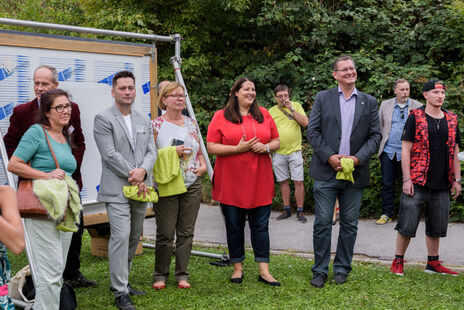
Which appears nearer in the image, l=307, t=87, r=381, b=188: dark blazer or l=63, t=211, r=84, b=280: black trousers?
l=307, t=87, r=381, b=188: dark blazer

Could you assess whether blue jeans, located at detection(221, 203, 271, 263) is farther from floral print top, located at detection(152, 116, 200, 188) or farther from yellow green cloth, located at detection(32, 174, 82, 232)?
yellow green cloth, located at detection(32, 174, 82, 232)

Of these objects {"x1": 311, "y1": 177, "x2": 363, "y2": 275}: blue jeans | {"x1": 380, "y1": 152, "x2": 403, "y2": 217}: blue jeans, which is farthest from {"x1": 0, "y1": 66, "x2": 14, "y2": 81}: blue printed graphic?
{"x1": 380, "y1": 152, "x2": 403, "y2": 217}: blue jeans

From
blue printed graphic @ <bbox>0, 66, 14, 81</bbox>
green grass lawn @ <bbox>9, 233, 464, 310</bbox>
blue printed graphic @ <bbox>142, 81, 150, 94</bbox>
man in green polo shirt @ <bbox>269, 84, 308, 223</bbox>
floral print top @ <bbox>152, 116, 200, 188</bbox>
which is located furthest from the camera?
man in green polo shirt @ <bbox>269, 84, 308, 223</bbox>

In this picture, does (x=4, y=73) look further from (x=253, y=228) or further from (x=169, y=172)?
(x=253, y=228)

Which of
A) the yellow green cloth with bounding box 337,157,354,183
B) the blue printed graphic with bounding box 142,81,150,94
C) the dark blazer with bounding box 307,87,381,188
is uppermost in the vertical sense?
the blue printed graphic with bounding box 142,81,150,94

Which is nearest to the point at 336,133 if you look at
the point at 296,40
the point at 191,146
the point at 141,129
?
the point at 191,146

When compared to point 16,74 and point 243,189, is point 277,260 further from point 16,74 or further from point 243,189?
point 16,74

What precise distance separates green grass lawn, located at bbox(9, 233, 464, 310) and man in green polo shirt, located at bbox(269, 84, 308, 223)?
2.57 m

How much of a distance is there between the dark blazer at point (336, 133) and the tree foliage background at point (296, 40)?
12.8 feet

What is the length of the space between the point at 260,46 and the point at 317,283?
26.9 ft

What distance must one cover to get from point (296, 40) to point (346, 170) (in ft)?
23.6

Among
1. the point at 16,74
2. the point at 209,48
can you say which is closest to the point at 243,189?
the point at 16,74

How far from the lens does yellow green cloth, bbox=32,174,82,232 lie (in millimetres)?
3727

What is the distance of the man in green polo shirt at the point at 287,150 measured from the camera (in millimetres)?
8297
